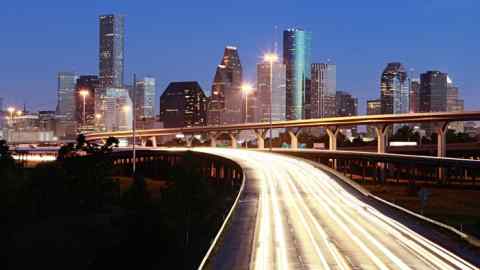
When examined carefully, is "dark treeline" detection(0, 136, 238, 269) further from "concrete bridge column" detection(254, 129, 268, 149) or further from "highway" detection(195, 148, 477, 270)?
"concrete bridge column" detection(254, 129, 268, 149)

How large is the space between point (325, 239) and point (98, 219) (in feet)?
116

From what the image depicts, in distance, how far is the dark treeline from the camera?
123 feet

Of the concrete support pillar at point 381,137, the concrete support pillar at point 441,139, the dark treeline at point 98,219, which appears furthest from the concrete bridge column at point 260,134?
the dark treeline at point 98,219

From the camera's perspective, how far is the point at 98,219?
61812mm

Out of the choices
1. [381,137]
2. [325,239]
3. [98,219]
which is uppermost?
[381,137]

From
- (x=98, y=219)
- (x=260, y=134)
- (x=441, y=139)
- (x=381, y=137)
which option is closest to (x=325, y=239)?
(x=98, y=219)

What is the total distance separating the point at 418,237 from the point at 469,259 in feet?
17.8

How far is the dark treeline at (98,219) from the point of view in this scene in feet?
123

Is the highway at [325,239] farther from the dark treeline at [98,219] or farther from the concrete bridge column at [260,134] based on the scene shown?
the concrete bridge column at [260,134]

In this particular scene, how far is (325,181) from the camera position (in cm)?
6234

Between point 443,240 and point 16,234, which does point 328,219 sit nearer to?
point 443,240

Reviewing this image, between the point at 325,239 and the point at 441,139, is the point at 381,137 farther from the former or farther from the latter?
the point at 325,239

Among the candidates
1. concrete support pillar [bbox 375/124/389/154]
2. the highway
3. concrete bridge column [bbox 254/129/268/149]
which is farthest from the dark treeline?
concrete bridge column [bbox 254/129/268/149]

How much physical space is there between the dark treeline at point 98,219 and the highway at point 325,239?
10.9 ft
